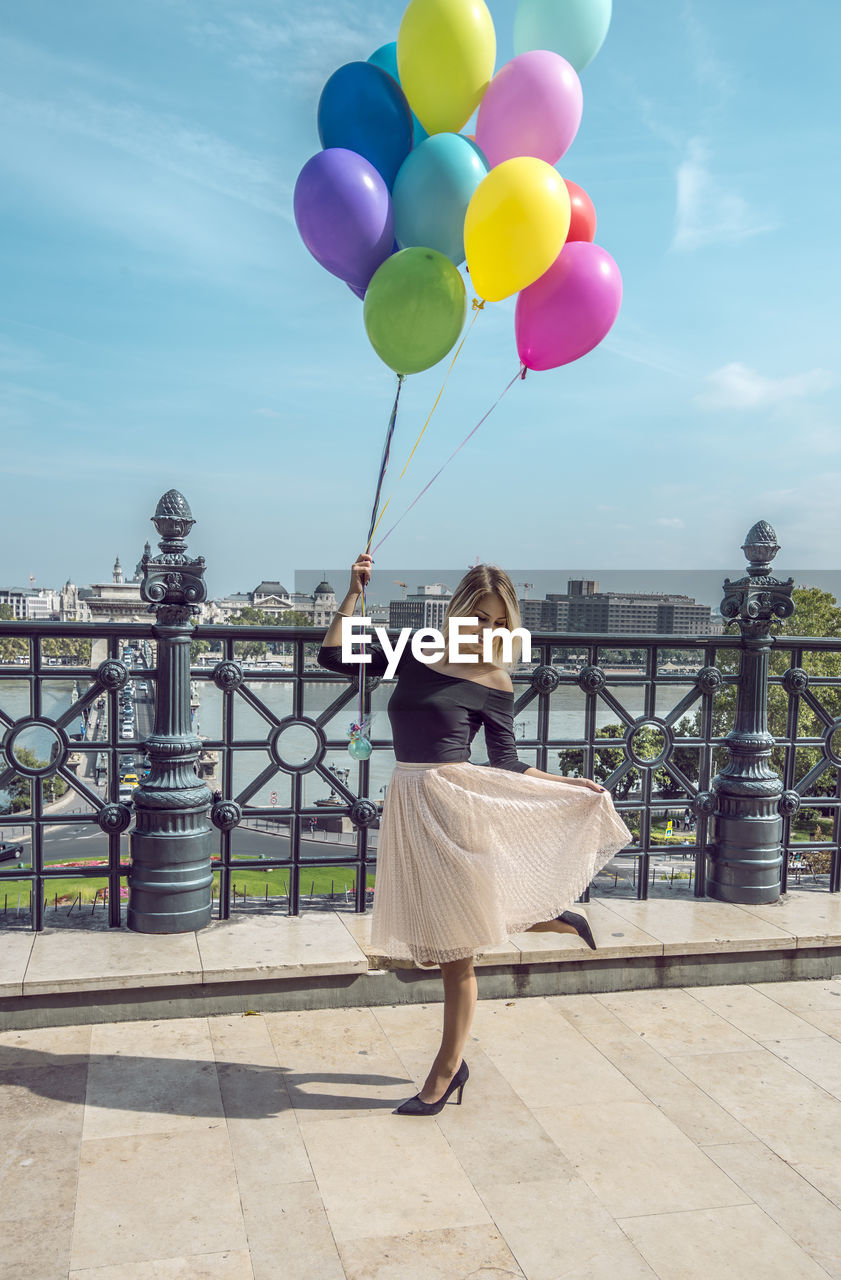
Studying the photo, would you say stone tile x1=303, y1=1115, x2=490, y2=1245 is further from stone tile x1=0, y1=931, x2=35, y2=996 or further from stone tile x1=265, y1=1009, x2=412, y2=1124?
stone tile x1=0, y1=931, x2=35, y2=996

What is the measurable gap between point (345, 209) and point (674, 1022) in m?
3.71

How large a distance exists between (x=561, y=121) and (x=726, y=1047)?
4012 mm

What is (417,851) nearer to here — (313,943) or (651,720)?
(313,943)

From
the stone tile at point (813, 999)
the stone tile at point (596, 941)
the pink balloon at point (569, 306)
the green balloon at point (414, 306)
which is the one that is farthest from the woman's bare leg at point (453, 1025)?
the pink balloon at point (569, 306)

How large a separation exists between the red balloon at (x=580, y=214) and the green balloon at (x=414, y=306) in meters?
0.79

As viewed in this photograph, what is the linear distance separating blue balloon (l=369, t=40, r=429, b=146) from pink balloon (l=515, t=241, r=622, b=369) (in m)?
0.94

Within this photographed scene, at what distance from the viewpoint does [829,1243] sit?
2.73 metres

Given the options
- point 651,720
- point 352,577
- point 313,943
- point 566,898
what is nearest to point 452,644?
point 352,577

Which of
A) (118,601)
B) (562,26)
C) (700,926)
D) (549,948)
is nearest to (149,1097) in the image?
(549,948)

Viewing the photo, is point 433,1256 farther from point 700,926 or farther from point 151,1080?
point 700,926

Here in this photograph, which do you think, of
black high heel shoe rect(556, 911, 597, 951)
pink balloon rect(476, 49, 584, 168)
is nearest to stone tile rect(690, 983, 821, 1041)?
black high heel shoe rect(556, 911, 597, 951)

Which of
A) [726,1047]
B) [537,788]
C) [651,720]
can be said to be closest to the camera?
[537,788]

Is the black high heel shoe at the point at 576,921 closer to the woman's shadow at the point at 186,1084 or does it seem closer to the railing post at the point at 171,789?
the woman's shadow at the point at 186,1084

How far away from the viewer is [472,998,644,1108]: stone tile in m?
3.56
